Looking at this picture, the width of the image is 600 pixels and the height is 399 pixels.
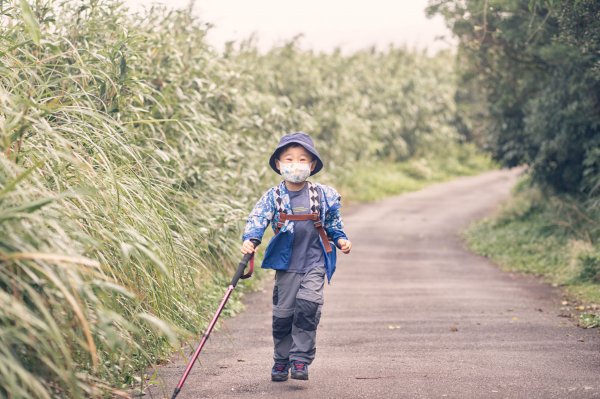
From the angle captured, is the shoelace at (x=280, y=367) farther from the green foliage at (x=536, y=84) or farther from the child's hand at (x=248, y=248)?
the green foliage at (x=536, y=84)

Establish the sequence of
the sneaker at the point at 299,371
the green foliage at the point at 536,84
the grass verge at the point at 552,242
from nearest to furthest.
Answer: the sneaker at the point at 299,371 < the grass verge at the point at 552,242 < the green foliage at the point at 536,84

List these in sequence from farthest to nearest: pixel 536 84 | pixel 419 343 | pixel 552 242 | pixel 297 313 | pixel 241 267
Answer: pixel 536 84 → pixel 552 242 → pixel 419 343 → pixel 297 313 → pixel 241 267

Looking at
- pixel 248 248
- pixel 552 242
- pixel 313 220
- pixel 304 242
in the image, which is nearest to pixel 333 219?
pixel 313 220

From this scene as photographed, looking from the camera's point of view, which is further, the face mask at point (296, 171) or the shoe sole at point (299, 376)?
the face mask at point (296, 171)

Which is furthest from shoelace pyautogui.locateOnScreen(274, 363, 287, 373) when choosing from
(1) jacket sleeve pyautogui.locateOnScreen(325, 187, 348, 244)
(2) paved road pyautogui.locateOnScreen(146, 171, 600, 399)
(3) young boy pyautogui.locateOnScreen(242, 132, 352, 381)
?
(1) jacket sleeve pyautogui.locateOnScreen(325, 187, 348, 244)

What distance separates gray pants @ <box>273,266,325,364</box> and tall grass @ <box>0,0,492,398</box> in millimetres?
562

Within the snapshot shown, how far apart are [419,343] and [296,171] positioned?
2.17 m

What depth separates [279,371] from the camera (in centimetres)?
627

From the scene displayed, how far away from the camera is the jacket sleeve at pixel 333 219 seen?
6.55 m

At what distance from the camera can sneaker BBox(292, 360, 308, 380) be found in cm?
612

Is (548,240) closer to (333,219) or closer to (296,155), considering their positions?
(333,219)

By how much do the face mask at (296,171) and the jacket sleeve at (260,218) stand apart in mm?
201

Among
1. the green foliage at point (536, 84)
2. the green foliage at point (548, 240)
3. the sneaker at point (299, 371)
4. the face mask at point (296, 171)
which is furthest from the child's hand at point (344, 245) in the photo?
the green foliage at point (536, 84)

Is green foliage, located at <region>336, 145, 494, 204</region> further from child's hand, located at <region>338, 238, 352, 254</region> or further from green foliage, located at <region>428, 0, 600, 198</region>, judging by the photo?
child's hand, located at <region>338, 238, 352, 254</region>
